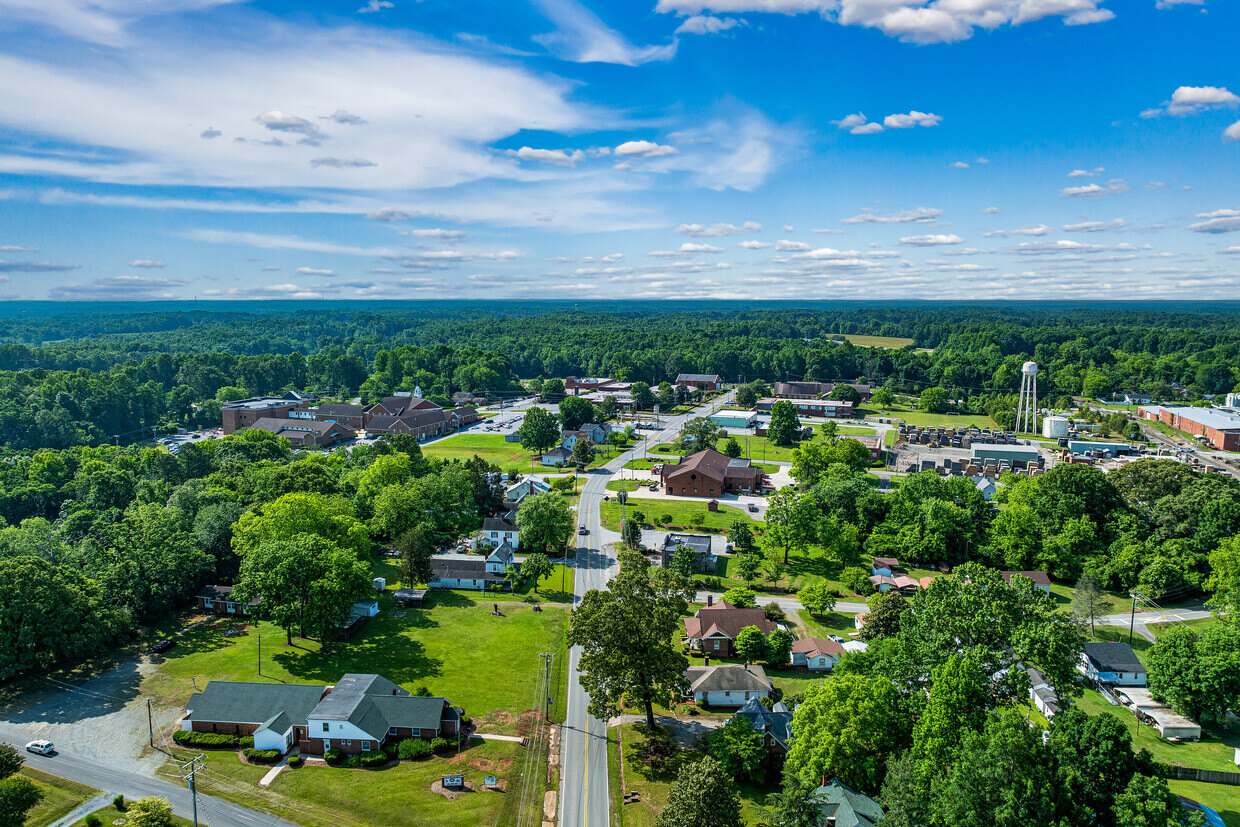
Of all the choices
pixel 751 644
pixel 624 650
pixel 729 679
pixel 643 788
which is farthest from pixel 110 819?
pixel 751 644

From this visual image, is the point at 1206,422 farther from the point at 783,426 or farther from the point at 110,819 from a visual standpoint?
the point at 110,819

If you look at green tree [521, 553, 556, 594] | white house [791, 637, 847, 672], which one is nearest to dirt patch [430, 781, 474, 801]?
white house [791, 637, 847, 672]

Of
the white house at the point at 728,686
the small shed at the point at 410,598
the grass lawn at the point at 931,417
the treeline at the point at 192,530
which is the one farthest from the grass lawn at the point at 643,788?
the grass lawn at the point at 931,417

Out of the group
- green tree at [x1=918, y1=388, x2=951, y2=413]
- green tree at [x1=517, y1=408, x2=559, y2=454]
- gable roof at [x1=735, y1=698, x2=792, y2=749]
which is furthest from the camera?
green tree at [x1=918, y1=388, x2=951, y2=413]

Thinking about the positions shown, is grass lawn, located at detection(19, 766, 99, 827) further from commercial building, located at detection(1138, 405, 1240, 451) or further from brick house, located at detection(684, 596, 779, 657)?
commercial building, located at detection(1138, 405, 1240, 451)

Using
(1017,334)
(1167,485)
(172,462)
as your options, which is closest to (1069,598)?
(1167,485)

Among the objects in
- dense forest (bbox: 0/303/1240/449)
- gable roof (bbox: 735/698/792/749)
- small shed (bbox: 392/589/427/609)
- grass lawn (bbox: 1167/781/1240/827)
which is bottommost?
grass lawn (bbox: 1167/781/1240/827)
